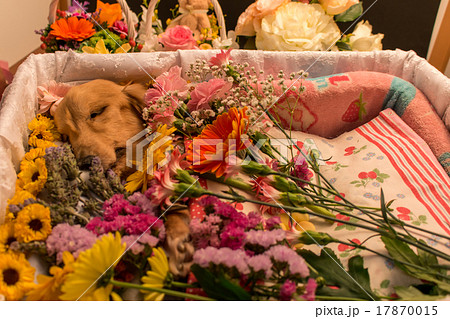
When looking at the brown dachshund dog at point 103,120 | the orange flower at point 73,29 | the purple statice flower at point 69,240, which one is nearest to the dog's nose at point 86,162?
the brown dachshund dog at point 103,120

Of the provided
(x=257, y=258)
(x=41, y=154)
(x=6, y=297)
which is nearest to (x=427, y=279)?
(x=257, y=258)

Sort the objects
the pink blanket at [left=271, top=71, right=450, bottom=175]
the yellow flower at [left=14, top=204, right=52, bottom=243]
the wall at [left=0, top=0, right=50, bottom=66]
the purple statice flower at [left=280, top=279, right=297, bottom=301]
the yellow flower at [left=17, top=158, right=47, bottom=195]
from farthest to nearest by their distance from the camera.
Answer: the wall at [left=0, top=0, right=50, bottom=66]
the pink blanket at [left=271, top=71, right=450, bottom=175]
the yellow flower at [left=17, top=158, right=47, bottom=195]
the yellow flower at [left=14, top=204, right=52, bottom=243]
the purple statice flower at [left=280, top=279, right=297, bottom=301]

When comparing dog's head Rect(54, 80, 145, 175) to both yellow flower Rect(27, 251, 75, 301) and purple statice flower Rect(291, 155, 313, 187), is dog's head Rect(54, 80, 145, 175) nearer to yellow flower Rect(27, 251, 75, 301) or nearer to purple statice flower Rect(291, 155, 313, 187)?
yellow flower Rect(27, 251, 75, 301)

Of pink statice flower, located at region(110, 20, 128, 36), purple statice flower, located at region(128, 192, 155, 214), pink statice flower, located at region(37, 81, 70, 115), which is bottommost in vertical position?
purple statice flower, located at region(128, 192, 155, 214)

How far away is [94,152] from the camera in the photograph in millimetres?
755

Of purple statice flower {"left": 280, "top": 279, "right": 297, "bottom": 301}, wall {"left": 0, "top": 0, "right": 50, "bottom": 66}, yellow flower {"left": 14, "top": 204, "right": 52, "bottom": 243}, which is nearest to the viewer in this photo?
purple statice flower {"left": 280, "top": 279, "right": 297, "bottom": 301}

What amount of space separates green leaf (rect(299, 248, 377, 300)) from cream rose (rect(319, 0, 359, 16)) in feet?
2.83

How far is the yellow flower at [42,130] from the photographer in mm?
833

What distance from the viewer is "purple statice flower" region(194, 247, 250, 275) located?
46 cm

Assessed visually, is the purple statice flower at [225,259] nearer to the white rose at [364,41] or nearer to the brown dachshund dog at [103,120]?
the brown dachshund dog at [103,120]

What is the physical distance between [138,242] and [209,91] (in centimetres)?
38

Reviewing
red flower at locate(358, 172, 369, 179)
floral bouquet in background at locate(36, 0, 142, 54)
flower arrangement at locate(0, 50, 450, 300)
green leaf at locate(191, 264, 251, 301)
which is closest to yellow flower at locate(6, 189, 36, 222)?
flower arrangement at locate(0, 50, 450, 300)

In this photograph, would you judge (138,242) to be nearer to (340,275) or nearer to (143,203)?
(143,203)
